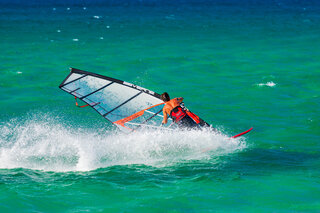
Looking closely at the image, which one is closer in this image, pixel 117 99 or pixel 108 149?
pixel 108 149

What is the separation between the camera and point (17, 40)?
36094mm

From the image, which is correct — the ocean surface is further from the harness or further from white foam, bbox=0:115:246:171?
the harness

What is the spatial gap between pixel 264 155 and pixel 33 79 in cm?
1533

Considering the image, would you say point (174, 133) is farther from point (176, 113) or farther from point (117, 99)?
point (117, 99)

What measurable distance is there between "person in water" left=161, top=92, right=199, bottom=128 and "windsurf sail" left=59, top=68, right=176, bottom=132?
133cm

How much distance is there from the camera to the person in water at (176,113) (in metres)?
13.3

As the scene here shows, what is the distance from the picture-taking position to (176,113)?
534 inches

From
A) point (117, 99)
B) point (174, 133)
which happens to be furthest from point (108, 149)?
point (174, 133)

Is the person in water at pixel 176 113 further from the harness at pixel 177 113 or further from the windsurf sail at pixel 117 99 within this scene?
the windsurf sail at pixel 117 99

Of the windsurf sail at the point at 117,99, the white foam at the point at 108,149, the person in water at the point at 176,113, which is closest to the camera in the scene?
the person in water at the point at 176,113

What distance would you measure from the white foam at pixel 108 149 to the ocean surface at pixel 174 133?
0.12 ft

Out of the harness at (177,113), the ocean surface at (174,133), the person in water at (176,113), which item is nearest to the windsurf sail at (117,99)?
the ocean surface at (174,133)

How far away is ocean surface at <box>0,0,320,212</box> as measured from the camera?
11055 mm

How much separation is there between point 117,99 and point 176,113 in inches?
110
